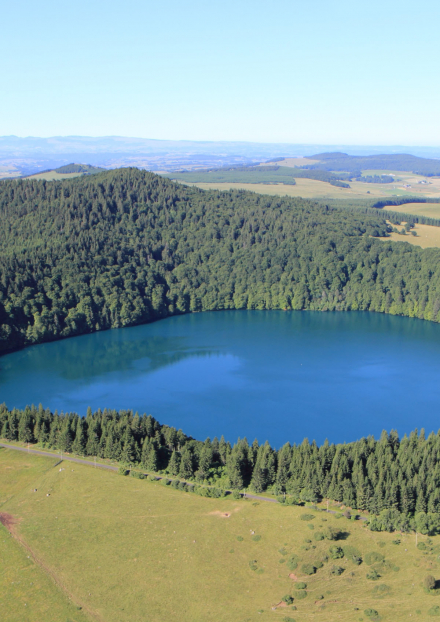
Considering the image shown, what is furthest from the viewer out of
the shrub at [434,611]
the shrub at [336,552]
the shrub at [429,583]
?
the shrub at [336,552]

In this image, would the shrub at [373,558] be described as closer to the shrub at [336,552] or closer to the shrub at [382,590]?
the shrub at [336,552]

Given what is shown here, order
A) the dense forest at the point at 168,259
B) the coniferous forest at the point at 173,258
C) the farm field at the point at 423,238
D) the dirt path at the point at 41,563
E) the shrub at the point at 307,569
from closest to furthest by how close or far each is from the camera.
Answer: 1. the dirt path at the point at 41,563
2. the shrub at the point at 307,569
3. the coniferous forest at the point at 173,258
4. the dense forest at the point at 168,259
5. the farm field at the point at 423,238

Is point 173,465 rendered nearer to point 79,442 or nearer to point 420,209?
point 79,442

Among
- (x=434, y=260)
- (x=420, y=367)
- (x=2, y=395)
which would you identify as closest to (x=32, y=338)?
(x=2, y=395)

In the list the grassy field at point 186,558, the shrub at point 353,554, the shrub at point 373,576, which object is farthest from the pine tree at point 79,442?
the shrub at point 373,576

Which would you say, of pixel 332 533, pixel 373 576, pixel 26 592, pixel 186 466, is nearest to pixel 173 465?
pixel 186 466

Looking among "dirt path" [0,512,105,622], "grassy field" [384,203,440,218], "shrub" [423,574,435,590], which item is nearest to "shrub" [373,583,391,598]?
"shrub" [423,574,435,590]
